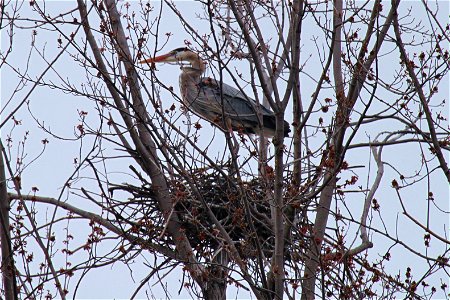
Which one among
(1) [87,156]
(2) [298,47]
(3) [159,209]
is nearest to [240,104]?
(3) [159,209]

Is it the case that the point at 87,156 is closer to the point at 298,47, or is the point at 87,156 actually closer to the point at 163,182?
the point at 163,182

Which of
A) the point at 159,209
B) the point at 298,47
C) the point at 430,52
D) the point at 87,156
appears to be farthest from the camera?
the point at 159,209

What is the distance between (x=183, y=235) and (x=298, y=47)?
6.63ft

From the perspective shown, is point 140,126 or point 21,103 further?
point 140,126

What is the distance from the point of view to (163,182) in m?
6.38

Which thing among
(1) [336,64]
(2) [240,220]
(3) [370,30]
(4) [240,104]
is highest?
(4) [240,104]

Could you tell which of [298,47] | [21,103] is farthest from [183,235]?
[298,47]

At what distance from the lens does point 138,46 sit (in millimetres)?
5109

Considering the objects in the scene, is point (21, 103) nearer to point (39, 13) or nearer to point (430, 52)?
point (39, 13)

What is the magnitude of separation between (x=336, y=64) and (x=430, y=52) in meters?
1.17

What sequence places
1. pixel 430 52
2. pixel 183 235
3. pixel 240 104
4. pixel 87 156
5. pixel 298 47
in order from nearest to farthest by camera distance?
1. pixel 298 47
2. pixel 430 52
3. pixel 87 156
4. pixel 183 235
5. pixel 240 104

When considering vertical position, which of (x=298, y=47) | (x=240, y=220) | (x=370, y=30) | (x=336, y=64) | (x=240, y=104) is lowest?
(x=240, y=220)

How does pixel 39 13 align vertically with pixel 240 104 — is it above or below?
below

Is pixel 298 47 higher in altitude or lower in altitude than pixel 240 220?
higher
